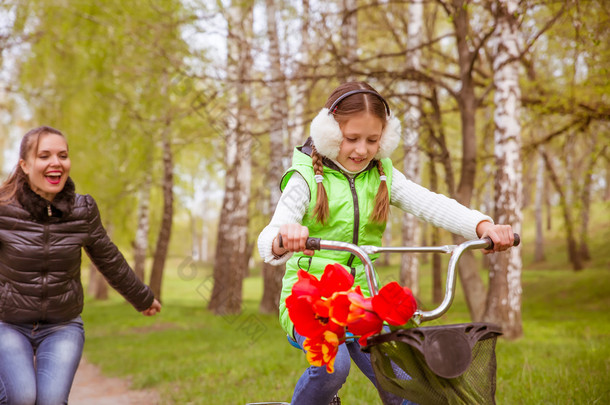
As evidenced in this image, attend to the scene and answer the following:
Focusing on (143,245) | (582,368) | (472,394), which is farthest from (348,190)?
(143,245)

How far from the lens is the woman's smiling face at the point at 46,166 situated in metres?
3.57

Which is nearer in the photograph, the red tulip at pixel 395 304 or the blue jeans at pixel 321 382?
the red tulip at pixel 395 304

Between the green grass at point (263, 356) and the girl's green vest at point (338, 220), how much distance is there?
2.74m

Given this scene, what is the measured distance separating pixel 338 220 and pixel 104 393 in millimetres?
5724

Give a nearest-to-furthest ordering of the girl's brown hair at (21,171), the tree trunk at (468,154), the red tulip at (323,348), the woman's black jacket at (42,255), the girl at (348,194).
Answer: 1. the red tulip at (323,348)
2. the girl at (348,194)
3. the woman's black jacket at (42,255)
4. the girl's brown hair at (21,171)
5. the tree trunk at (468,154)

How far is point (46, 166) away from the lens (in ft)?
11.7

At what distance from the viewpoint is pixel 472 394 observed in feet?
6.07

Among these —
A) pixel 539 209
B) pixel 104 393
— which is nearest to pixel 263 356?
pixel 104 393

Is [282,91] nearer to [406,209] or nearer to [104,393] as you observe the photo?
[104,393]

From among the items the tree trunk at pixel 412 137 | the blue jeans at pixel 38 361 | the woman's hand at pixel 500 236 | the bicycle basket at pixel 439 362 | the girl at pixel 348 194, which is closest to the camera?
the bicycle basket at pixel 439 362

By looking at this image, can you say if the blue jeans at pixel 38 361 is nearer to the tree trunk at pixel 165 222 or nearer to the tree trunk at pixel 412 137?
the tree trunk at pixel 412 137

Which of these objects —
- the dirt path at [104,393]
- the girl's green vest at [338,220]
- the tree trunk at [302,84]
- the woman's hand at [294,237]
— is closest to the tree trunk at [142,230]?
the tree trunk at [302,84]

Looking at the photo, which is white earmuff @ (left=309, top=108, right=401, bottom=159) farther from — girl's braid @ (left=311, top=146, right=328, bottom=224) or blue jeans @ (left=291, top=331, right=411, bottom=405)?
blue jeans @ (left=291, top=331, right=411, bottom=405)

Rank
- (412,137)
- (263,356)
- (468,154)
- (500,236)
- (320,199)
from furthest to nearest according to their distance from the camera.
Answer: (412,137) → (468,154) → (263,356) → (320,199) → (500,236)
